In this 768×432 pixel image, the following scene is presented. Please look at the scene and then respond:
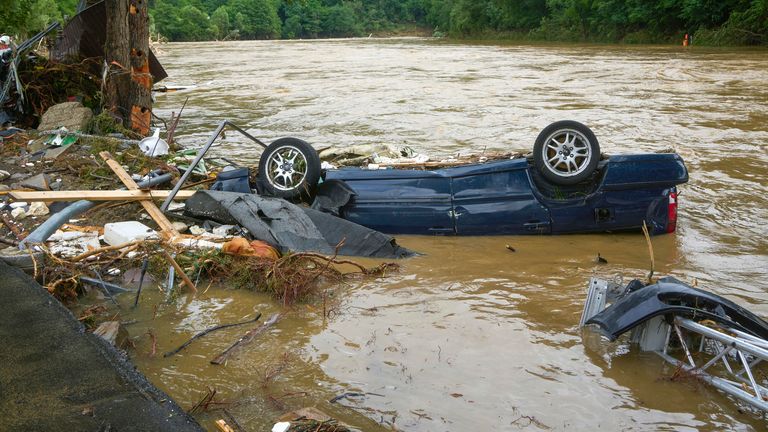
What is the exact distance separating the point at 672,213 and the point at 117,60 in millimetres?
8836

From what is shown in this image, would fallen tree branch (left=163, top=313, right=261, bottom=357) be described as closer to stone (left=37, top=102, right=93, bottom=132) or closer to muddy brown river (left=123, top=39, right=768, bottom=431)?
muddy brown river (left=123, top=39, right=768, bottom=431)

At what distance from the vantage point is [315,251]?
701 cm

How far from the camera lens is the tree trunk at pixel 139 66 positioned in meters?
12.3

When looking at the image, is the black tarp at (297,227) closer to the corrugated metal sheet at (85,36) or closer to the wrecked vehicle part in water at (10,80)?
the wrecked vehicle part in water at (10,80)

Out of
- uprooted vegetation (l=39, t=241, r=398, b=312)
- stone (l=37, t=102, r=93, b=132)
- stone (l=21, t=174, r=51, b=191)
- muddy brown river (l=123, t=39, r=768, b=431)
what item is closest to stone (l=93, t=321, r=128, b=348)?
muddy brown river (l=123, t=39, r=768, b=431)

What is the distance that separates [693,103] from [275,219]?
13.8 meters

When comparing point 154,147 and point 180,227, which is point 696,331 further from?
point 154,147

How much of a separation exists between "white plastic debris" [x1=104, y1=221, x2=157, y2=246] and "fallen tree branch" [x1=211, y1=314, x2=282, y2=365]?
186 cm

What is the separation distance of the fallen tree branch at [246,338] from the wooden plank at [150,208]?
6.30ft

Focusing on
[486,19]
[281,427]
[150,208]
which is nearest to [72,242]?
[150,208]

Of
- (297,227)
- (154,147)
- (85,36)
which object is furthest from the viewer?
(85,36)

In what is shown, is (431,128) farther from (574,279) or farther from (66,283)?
(66,283)

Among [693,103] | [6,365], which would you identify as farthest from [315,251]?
[693,103]

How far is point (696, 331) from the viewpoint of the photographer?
4297 mm
